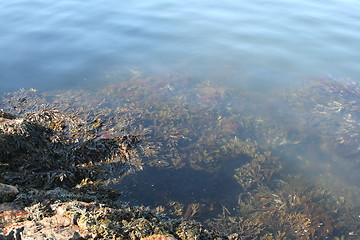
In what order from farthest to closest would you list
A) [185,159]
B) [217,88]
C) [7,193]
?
[217,88]
[185,159]
[7,193]

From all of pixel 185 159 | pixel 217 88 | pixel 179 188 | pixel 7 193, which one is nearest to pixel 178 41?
pixel 217 88

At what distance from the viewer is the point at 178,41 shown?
852 centimetres

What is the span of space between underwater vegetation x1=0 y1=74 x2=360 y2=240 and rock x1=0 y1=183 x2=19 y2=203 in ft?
0.25

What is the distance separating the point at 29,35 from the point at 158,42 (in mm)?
3922

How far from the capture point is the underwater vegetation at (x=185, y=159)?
284 cm

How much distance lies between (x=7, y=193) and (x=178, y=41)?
7.04 meters

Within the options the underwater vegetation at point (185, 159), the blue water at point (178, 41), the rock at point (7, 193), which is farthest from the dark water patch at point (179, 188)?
the blue water at point (178, 41)

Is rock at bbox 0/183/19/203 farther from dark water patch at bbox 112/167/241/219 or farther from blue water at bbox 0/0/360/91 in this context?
blue water at bbox 0/0/360/91

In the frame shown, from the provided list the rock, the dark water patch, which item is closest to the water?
the dark water patch

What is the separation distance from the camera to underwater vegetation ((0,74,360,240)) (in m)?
2.84

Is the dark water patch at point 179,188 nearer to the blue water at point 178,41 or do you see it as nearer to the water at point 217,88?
the water at point 217,88

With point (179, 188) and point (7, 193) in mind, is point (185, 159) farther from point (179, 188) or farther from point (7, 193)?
point (7, 193)

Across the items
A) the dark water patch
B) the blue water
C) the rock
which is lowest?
the dark water patch

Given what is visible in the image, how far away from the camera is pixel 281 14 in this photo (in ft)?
33.9
